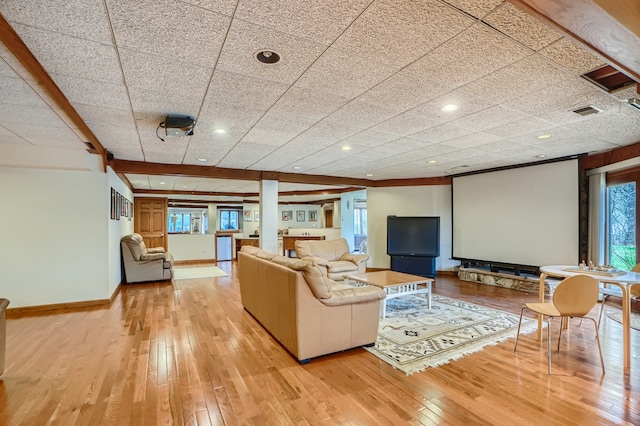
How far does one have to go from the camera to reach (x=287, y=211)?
543 inches

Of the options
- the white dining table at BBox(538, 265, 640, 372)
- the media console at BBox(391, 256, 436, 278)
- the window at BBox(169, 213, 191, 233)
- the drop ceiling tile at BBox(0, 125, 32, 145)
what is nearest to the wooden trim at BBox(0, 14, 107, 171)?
the drop ceiling tile at BBox(0, 125, 32, 145)

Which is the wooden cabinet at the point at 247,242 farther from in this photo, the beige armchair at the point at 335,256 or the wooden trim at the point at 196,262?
the beige armchair at the point at 335,256

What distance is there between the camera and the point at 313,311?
2.88 metres

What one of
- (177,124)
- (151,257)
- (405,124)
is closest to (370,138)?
(405,124)

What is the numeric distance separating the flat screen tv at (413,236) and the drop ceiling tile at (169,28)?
6.00 meters

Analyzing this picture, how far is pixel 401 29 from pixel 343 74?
24.1 inches

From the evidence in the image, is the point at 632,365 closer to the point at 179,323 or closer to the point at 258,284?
the point at 258,284

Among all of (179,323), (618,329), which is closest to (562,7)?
(618,329)

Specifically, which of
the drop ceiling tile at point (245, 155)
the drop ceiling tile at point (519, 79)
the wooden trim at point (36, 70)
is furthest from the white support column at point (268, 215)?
the drop ceiling tile at point (519, 79)

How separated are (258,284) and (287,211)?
10.0 meters

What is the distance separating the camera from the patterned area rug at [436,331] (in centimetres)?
296

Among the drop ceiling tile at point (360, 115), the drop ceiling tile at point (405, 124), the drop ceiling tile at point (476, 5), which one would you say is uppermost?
the drop ceiling tile at point (476, 5)

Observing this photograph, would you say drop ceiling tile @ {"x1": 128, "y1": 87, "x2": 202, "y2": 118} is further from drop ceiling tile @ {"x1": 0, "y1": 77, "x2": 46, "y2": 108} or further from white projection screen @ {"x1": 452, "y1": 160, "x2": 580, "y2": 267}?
white projection screen @ {"x1": 452, "y1": 160, "x2": 580, "y2": 267}

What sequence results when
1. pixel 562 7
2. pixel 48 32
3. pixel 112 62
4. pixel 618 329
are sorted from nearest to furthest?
pixel 562 7
pixel 48 32
pixel 112 62
pixel 618 329
